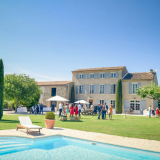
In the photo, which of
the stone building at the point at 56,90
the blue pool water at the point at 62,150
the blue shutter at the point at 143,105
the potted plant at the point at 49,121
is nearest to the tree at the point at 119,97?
the blue shutter at the point at 143,105

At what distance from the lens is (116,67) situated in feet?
108

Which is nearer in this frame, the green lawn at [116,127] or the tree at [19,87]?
the green lawn at [116,127]

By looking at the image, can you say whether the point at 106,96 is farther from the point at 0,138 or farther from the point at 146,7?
the point at 0,138

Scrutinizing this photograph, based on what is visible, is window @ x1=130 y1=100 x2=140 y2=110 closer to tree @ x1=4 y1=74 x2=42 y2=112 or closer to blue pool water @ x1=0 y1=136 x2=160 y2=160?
tree @ x1=4 y1=74 x2=42 y2=112

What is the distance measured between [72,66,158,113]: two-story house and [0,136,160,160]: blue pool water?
24.5 meters

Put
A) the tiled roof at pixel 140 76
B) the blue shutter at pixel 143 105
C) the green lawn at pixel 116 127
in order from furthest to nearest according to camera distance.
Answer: the tiled roof at pixel 140 76 → the blue shutter at pixel 143 105 → the green lawn at pixel 116 127

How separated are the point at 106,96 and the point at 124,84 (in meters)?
3.99

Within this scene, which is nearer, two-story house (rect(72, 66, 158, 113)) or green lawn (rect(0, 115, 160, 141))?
green lawn (rect(0, 115, 160, 141))

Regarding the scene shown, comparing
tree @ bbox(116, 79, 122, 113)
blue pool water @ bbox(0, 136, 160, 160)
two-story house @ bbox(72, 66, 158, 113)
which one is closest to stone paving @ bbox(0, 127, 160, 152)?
blue pool water @ bbox(0, 136, 160, 160)

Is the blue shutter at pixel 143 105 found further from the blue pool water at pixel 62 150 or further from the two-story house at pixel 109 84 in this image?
the blue pool water at pixel 62 150

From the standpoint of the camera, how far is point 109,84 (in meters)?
32.5

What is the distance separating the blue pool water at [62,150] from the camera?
560 cm

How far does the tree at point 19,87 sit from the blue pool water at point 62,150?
17449 mm

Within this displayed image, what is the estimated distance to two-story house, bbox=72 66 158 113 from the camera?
99.6ft
